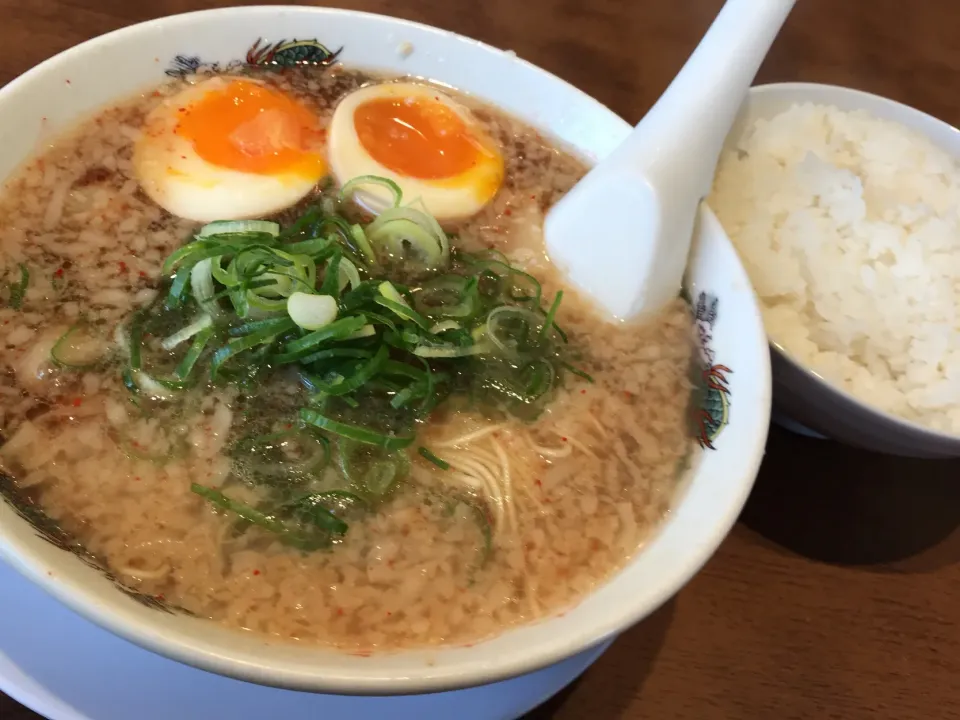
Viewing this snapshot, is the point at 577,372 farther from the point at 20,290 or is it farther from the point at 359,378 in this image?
the point at 20,290

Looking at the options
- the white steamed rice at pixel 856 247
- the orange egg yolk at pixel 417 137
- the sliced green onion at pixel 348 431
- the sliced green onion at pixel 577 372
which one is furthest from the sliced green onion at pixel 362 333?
the white steamed rice at pixel 856 247

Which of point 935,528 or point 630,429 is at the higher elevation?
point 630,429

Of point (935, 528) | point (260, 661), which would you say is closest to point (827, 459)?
point (935, 528)

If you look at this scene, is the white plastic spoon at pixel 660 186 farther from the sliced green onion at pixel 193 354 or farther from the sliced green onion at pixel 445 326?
the sliced green onion at pixel 193 354

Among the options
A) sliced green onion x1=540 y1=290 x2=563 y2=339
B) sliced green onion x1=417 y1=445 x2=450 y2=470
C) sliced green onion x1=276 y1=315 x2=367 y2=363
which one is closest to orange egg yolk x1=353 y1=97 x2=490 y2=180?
sliced green onion x1=540 y1=290 x2=563 y2=339

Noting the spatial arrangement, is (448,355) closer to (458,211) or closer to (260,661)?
(458,211)

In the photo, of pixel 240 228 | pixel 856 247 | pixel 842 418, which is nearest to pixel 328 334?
pixel 240 228

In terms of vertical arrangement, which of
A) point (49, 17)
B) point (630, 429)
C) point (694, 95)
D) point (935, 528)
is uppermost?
point (694, 95)

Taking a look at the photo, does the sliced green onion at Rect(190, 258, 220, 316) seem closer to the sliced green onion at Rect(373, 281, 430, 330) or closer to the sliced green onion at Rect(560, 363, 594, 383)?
the sliced green onion at Rect(373, 281, 430, 330)
